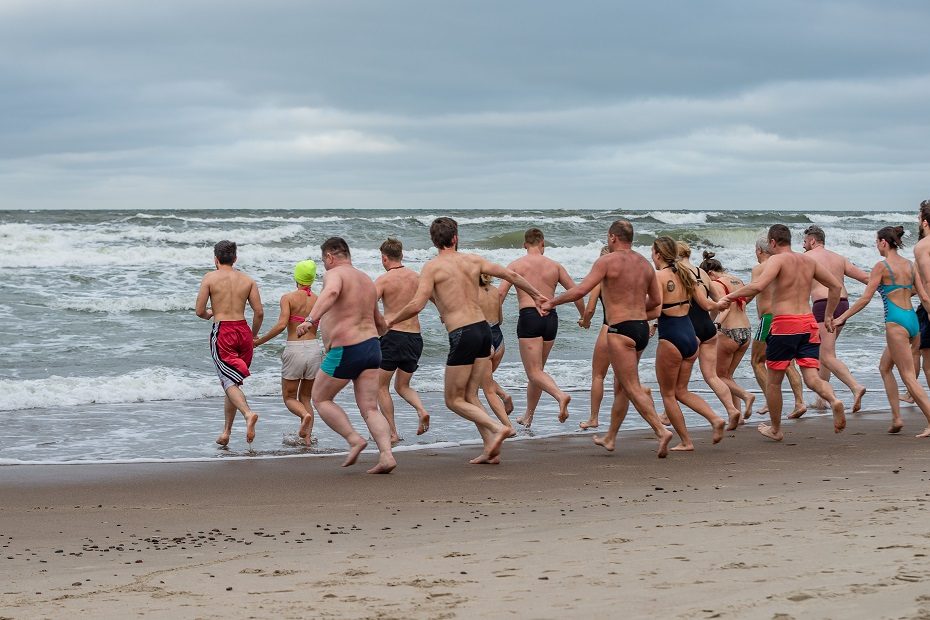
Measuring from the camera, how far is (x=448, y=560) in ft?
16.2

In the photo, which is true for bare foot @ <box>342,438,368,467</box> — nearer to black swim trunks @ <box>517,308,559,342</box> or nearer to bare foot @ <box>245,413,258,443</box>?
bare foot @ <box>245,413,258,443</box>

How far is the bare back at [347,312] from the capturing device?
793 centimetres

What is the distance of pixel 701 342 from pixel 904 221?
5860 cm

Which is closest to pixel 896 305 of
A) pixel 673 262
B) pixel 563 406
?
pixel 673 262

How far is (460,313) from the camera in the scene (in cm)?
812

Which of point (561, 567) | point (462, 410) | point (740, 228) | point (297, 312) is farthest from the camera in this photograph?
point (740, 228)

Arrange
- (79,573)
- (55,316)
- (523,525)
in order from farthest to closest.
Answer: (55,316) < (523,525) < (79,573)

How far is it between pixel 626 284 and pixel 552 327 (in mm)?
2342

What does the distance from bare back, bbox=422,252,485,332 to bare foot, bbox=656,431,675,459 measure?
5.61 ft

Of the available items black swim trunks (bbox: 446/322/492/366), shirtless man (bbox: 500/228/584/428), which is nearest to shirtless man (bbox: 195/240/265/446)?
black swim trunks (bbox: 446/322/492/366)

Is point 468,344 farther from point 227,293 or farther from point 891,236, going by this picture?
point 891,236

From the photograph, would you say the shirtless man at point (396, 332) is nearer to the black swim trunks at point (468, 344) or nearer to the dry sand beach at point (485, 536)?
the dry sand beach at point (485, 536)

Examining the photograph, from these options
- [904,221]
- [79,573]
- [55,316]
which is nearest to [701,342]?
[79,573]

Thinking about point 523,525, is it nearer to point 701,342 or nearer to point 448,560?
point 448,560
